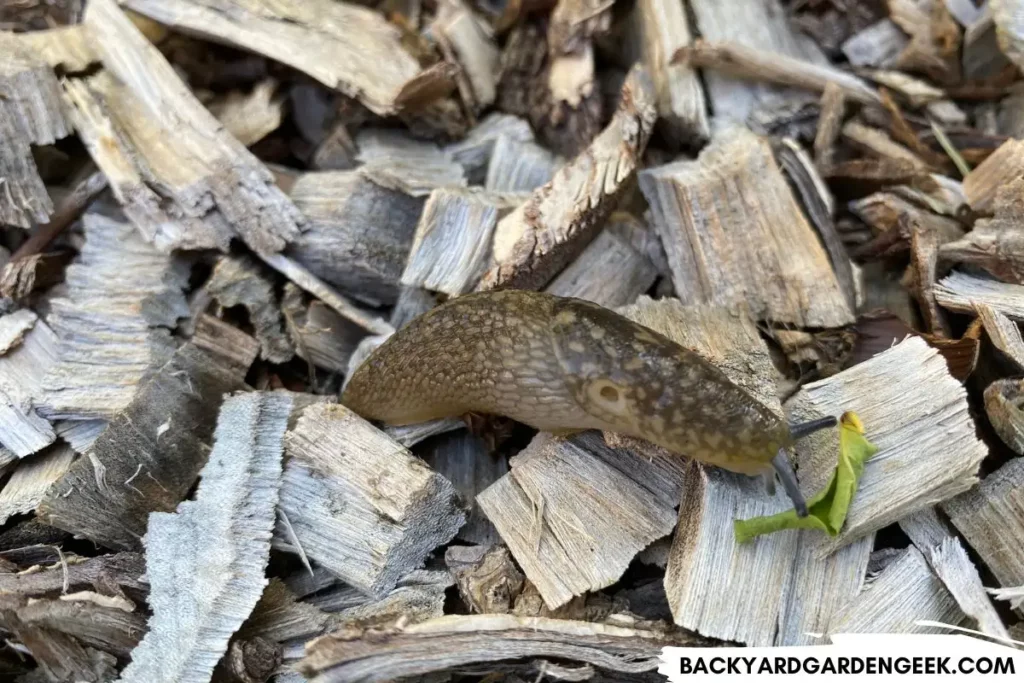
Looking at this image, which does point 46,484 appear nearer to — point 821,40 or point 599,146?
point 599,146

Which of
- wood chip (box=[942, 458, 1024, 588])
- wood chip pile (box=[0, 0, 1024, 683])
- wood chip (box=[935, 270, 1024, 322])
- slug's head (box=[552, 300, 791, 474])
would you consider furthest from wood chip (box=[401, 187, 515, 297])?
wood chip (box=[942, 458, 1024, 588])

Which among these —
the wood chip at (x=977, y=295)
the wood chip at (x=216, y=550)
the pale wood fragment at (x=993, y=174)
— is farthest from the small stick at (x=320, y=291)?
the pale wood fragment at (x=993, y=174)

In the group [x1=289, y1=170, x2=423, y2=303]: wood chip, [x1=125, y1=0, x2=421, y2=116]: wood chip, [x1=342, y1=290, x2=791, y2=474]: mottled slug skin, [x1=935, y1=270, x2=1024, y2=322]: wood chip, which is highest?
[x1=125, y1=0, x2=421, y2=116]: wood chip

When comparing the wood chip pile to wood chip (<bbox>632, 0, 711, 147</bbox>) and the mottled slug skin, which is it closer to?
wood chip (<bbox>632, 0, 711, 147</bbox>)

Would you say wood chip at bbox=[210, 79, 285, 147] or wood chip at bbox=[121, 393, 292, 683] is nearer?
wood chip at bbox=[121, 393, 292, 683]

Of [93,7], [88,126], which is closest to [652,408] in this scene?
[88,126]

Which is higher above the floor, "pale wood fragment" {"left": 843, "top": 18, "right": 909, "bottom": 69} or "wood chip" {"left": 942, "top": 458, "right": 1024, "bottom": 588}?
"pale wood fragment" {"left": 843, "top": 18, "right": 909, "bottom": 69}

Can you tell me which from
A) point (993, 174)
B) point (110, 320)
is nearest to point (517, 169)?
point (110, 320)
